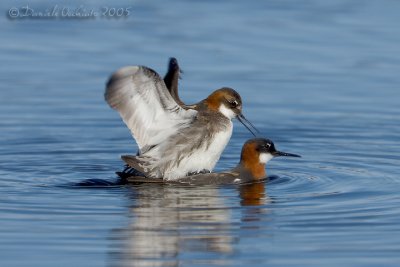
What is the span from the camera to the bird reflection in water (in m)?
11.5

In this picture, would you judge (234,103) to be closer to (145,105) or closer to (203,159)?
(203,159)

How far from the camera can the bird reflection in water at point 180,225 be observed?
1148 cm

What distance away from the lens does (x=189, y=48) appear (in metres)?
23.1

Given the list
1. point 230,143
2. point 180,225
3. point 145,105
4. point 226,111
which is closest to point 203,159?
point 226,111

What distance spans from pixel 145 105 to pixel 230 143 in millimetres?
3432

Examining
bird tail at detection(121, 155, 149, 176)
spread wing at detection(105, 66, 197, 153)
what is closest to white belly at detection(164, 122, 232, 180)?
bird tail at detection(121, 155, 149, 176)

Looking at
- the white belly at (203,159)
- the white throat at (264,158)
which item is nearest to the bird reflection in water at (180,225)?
the white belly at (203,159)

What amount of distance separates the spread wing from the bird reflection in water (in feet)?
2.31

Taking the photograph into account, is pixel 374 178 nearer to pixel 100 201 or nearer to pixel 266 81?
pixel 100 201

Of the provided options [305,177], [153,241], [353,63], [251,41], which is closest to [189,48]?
[251,41]

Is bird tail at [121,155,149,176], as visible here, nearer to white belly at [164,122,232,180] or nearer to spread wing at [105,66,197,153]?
spread wing at [105,66,197,153]

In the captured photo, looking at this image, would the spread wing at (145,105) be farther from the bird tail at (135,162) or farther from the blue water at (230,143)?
the blue water at (230,143)

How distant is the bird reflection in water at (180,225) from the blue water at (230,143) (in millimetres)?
26

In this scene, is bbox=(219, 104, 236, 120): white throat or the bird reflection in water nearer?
the bird reflection in water
